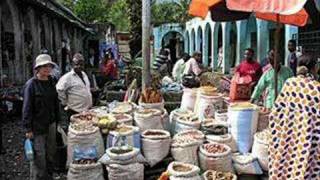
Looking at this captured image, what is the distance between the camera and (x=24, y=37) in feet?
58.7

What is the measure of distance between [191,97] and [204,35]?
2145 cm

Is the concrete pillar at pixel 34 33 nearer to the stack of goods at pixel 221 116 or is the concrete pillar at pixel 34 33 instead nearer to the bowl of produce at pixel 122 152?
the stack of goods at pixel 221 116

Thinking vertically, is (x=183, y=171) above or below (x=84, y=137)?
below

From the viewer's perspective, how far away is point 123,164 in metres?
6.36

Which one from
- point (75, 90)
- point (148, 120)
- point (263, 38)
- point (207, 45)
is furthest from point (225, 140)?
point (207, 45)

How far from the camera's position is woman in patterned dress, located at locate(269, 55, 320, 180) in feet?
15.9

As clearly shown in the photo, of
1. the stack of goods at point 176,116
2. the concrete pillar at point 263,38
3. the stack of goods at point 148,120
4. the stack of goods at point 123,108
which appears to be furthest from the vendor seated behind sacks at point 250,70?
the concrete pillar at point 263,38

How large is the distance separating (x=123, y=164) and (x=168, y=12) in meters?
37.6

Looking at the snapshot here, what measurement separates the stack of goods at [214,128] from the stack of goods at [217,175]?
0.88 metres

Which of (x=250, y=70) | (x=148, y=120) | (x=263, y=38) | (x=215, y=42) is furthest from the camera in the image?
(x=215, y=42)

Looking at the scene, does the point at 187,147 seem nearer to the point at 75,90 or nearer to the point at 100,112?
the point at 100,112

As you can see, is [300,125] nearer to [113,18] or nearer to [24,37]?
[24,37]

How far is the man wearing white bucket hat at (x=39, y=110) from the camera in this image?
639 centimetres

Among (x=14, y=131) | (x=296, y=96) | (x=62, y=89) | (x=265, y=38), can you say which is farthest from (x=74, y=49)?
(x=296, y=96)
